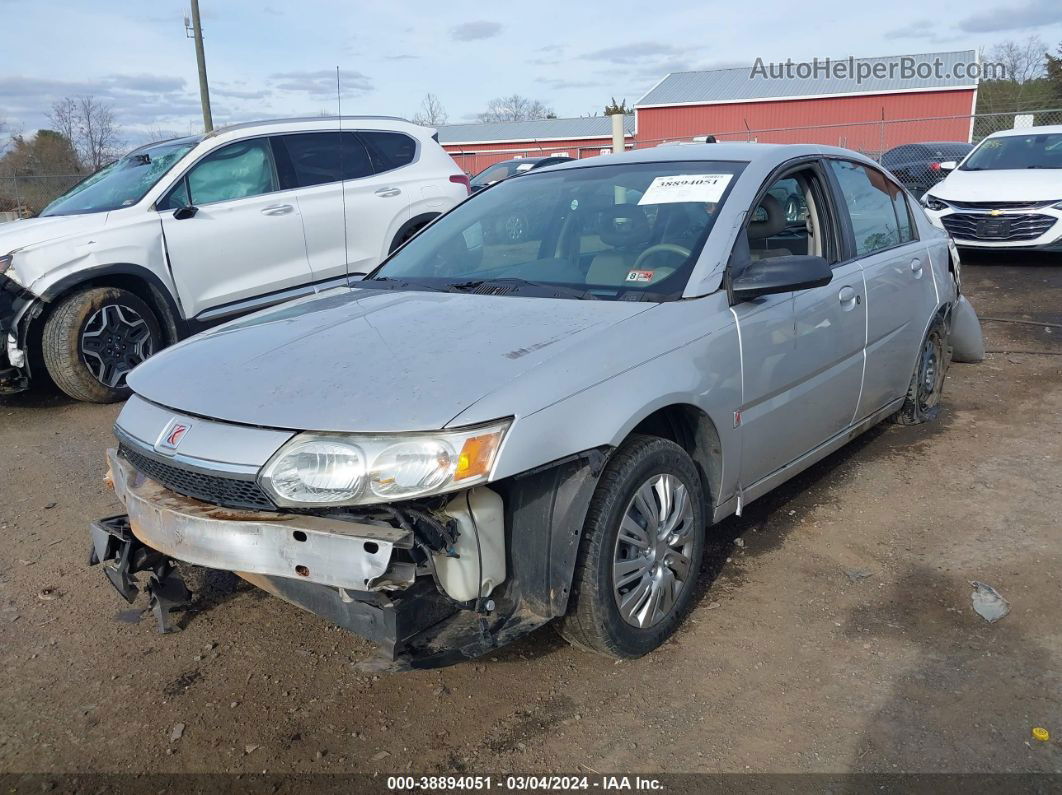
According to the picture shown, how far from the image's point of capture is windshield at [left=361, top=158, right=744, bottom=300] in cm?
336

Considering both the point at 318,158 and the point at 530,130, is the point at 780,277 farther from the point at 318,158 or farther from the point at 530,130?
the point at 530,130

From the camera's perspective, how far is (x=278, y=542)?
240 centimetres

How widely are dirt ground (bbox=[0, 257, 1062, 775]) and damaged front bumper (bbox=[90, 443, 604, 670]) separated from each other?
369 mm

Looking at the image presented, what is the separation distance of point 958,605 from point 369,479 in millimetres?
2337

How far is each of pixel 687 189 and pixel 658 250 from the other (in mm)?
390

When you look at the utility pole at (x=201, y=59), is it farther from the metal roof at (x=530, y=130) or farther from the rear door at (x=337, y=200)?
the metal roof at (x=530, y=130)

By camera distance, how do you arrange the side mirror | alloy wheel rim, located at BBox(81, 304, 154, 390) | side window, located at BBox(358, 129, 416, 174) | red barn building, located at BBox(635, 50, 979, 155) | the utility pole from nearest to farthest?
the side mirror
alloy wheel rim, located at BBox(81, 304, 154, 390)
side window, located at BBox(358, 129, 416, 174)
the utility pole
red barn building, located at BBox(635, 50, 979, 155)

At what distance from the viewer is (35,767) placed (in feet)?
8.46

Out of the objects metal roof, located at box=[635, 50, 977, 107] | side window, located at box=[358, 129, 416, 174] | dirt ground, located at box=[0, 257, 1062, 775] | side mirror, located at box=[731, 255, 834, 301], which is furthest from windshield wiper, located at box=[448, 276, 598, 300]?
metal roof, located at box=[635, 50, 977, 107]

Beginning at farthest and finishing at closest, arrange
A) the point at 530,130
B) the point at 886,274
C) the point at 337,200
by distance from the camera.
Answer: the point at 530,130, the point at 337,200, the point at 886,274

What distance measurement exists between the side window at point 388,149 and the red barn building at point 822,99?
2624 centimetres

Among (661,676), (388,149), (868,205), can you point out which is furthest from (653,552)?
Result: (388,149)

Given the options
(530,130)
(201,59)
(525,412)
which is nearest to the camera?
(525,412)

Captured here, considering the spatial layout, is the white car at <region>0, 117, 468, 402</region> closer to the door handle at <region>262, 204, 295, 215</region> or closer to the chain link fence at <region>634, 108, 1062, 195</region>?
the door handle at <region>262, 204, 295, 215</region>
